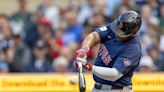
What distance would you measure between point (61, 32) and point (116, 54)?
15.8ft

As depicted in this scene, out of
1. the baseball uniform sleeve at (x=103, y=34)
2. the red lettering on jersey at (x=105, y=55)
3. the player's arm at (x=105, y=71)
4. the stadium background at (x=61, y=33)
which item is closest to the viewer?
the player's arm at (x=105, y=71)

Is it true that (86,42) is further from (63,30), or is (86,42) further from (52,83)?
(63,30)

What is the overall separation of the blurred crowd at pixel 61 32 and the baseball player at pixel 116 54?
3240 mm

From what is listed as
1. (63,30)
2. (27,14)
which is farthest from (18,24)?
(63,30)

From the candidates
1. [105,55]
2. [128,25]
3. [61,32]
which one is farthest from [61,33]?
[128,25]

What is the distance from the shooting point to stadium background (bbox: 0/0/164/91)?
1045 cm

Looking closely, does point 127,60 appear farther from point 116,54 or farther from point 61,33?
point 61,33

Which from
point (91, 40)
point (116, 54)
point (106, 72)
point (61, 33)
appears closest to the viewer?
point (106, 72)

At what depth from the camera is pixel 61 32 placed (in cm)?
1141

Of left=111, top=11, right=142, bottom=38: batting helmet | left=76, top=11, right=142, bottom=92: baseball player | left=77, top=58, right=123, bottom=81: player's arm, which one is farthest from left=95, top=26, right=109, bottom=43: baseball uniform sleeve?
left=77, top=58, right=123, bottom=81: player's arm

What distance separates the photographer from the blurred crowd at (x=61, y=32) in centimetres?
1047

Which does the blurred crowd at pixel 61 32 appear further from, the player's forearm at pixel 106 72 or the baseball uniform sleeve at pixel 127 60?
the player's forearm at pixel 106 72

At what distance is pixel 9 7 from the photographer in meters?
13.8

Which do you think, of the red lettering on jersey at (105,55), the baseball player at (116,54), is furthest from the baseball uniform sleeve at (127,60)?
the red lettering on jersey at (105,55)
